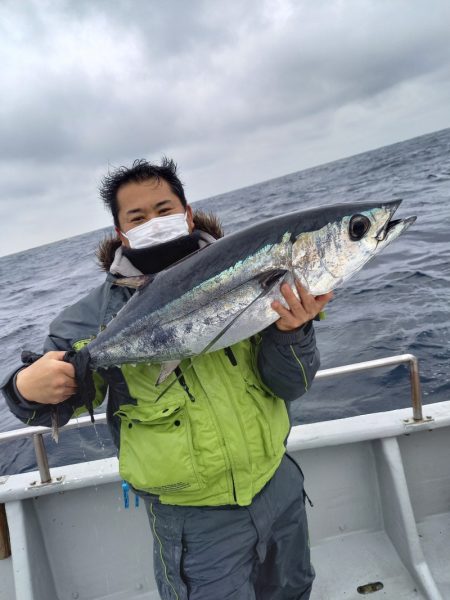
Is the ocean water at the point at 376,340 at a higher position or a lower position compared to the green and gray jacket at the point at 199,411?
lower

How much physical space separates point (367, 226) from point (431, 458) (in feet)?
8.43

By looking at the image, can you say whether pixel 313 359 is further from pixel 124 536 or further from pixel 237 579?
pixel 124 536

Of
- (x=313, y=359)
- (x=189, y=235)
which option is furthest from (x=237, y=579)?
(x=189, y=235)

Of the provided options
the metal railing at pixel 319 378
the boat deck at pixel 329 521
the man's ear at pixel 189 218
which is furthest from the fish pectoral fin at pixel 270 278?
the boat deck at pixel 329 521

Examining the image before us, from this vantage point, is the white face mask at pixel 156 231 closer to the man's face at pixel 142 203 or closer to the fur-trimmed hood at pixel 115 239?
the man's face at pixel 142 203

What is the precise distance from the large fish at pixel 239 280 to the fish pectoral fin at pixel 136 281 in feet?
0.04

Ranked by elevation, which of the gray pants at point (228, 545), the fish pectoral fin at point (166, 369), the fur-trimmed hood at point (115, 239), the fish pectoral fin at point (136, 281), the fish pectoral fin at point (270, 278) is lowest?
the gray pants at point (228, 545)

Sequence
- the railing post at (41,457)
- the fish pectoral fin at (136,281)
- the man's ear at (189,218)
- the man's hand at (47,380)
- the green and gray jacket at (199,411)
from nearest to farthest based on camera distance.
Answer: the man's hand at (47,380) < the green and gray jacket at (199,411) < the fish pectoral fin at (136,281) < the man's ear at (189,218) < the railing post at (41,457)

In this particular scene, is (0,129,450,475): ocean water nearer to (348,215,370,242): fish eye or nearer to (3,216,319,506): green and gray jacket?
(348,215,370,242): fish eye

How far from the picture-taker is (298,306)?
2.15m

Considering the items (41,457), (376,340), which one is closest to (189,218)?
(41,457)

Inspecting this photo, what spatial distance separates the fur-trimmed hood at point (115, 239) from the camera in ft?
9.12

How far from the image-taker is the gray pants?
7.11ft

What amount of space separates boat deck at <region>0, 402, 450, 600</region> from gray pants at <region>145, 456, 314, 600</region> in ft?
3.67
